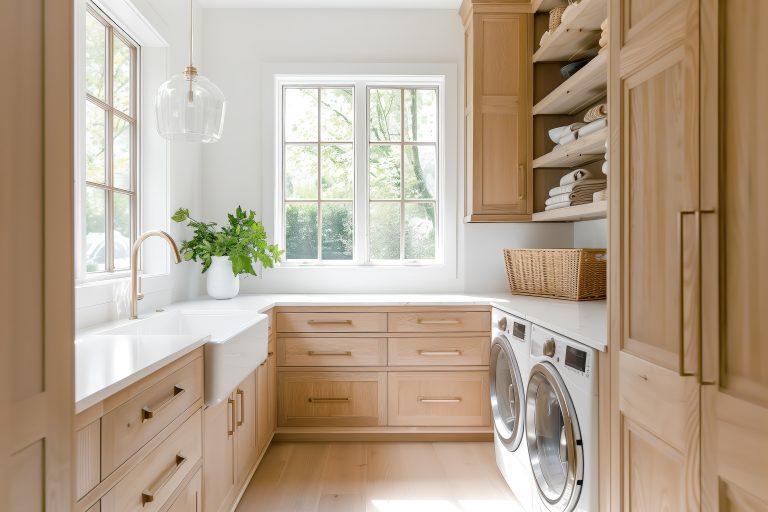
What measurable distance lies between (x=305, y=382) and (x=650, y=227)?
2.11 meters

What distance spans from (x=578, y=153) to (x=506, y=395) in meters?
1.28

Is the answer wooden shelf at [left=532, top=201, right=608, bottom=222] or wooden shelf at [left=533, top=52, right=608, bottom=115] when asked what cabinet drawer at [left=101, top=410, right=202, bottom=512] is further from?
wooden shelf at [left=533, top=52, right=608, bottom=115]

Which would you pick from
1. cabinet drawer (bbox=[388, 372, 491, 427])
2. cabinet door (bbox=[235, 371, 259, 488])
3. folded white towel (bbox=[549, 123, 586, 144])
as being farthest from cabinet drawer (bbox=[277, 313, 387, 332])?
folded white towel (bbox=[549, 123, 586, 144])

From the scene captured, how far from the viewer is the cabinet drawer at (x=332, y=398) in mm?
2752

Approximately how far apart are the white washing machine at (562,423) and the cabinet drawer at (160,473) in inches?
48.3

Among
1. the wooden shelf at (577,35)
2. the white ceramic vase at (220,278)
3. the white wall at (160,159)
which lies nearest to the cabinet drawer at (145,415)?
the white wall at (160,159)

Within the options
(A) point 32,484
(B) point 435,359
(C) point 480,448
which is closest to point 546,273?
(B) point 435,359

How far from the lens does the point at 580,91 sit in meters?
2.46

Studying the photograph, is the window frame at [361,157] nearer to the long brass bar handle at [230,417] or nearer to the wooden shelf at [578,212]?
the wooden shelf at [578,212]

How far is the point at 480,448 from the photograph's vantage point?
107 inches

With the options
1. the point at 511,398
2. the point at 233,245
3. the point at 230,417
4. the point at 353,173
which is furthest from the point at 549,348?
the point at 353,173

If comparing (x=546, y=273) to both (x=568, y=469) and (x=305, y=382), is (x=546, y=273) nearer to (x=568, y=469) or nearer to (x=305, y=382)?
(x=568, y=469)

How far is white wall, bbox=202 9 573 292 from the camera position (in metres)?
3.20

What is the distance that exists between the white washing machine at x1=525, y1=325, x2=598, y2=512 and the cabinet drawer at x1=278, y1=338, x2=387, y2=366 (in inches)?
39.6
